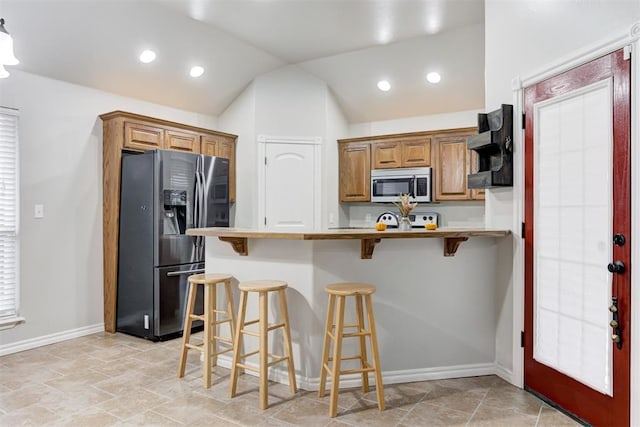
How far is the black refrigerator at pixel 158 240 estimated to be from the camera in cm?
391

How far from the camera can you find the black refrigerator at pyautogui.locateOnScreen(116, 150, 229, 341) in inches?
154

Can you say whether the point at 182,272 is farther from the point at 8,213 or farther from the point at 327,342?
the point at 327,342

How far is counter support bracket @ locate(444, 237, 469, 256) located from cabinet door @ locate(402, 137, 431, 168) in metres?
2.30

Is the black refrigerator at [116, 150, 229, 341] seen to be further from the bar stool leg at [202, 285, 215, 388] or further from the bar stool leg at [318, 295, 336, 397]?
the bar stool leg at [318, 295, 336, 397]

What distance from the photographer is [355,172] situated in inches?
218

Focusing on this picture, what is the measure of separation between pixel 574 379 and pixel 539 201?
1053 millimetres

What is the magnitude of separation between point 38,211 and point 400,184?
150 inches

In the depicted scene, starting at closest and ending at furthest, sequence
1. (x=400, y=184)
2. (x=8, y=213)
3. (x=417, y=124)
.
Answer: (x=8, y=213) < (x=400, y=184) < (x=417, y=124)

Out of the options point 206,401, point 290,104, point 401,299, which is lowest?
point 206,401

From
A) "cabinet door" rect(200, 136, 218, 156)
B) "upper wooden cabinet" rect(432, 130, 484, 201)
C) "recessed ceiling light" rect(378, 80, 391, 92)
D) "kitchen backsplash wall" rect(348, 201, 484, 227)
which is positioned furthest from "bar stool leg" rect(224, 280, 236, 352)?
"recessed ceiling light" rect(378, 80, 391, 92)

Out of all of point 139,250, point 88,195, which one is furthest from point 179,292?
point 88,195

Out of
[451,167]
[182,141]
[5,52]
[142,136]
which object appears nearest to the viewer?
[5,52]

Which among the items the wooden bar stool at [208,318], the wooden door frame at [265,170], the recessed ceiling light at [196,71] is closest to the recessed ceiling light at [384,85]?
the wooden door frame at [265,170]

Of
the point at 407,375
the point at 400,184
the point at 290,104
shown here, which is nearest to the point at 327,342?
the point at 407,375
